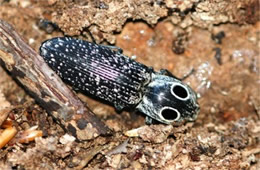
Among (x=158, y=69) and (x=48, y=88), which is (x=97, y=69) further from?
(x=158, y=69)

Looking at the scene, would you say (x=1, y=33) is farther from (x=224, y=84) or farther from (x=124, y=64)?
(x=224, y=84)

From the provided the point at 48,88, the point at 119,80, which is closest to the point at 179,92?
the point at 119,80

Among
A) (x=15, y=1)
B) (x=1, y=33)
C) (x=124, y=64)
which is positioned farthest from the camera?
(x=15, y=1)

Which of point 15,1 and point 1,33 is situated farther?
point 15,1

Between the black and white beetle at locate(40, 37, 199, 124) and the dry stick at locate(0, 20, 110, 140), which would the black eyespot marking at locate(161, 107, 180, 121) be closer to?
the black and white beetle at locate(40, 37, 199, 124)

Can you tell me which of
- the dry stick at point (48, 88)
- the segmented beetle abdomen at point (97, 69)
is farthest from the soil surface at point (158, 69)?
the segmented beetle abdomen at point (97, 69)

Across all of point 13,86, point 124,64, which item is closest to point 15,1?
point 13,86

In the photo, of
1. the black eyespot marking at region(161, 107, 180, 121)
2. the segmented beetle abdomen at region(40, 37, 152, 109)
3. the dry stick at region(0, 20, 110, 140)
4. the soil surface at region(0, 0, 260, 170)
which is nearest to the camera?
the dry stick at region(0, 20, 110, 140)

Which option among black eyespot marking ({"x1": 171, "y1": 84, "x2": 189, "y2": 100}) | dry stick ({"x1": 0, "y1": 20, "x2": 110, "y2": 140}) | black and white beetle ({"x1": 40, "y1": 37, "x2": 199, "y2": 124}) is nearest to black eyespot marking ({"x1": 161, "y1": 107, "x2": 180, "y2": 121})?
black and white beetle ({"x1": 40, "y1": 37, "x2": 199, "y2": 124})
